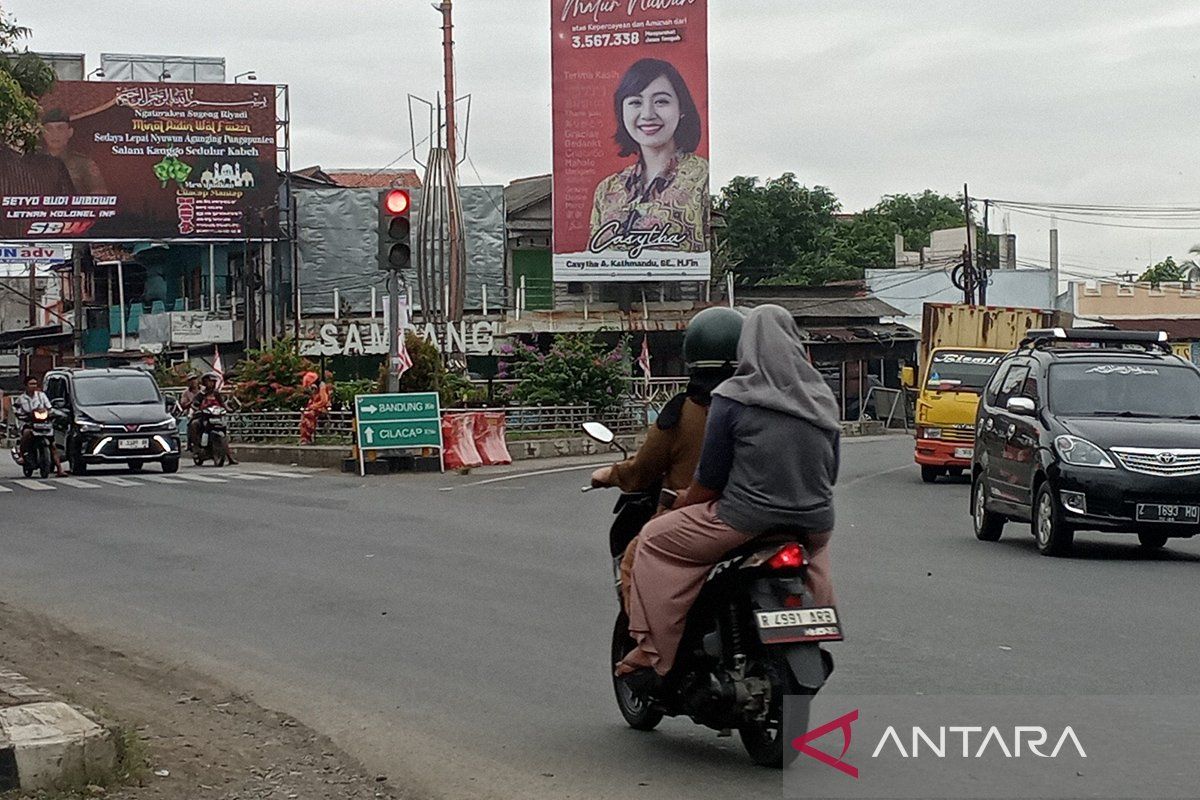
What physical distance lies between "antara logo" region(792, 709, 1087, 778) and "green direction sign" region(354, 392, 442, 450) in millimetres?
18905

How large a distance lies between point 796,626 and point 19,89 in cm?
1926

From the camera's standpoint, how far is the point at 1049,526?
13727 millimetres

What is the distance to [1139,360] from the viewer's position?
14750 millimetres

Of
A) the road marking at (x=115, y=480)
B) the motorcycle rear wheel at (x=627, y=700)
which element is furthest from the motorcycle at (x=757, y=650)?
the road marking at (x=115, y=480)

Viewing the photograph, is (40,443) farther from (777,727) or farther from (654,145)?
(654,145)

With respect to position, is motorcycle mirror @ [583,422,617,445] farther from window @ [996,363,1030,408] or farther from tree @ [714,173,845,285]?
tree @ [714,173,845,285]

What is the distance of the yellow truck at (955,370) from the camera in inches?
969

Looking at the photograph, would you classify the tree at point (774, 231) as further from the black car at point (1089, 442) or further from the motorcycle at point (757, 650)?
the motorcycle at point (757, 650)

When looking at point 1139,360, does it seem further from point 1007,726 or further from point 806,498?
point 806,498

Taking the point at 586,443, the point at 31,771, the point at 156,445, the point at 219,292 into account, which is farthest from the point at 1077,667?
the point at 219,292

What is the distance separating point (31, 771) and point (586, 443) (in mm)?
25338

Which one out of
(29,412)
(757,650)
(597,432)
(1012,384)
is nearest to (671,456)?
(597,432)

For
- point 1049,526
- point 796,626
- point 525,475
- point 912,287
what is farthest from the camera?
point 912,287

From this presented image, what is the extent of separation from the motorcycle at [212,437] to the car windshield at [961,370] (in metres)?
12.0
